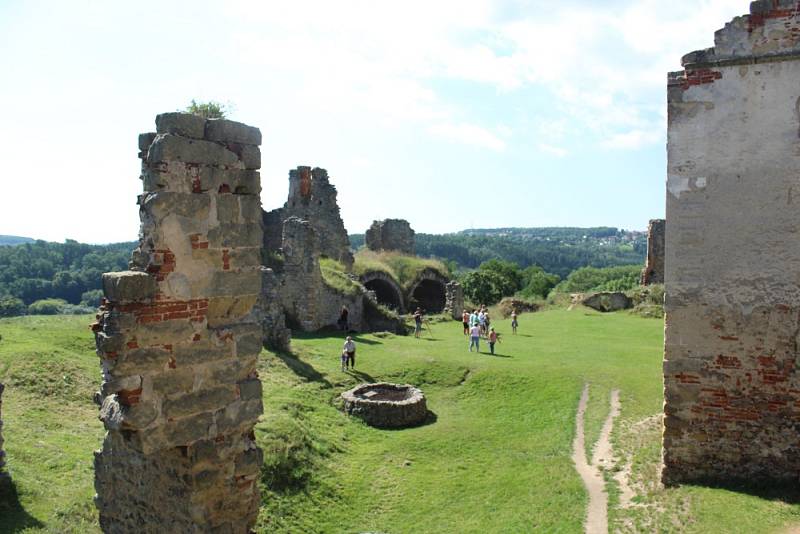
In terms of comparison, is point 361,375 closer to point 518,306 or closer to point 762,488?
point 762,488

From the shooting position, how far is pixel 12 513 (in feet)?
27.3

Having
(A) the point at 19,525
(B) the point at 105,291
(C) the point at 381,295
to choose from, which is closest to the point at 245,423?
(B) the point at 105,291

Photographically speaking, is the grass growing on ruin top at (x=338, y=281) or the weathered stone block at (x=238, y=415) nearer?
the weathered stone block at (x=238, y=415)

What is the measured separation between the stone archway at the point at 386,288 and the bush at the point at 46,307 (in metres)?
17.4

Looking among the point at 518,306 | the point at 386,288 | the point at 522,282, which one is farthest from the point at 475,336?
the point at 522,282

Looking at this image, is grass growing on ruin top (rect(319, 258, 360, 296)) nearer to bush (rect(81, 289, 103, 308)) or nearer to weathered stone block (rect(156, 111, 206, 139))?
bush (rect(81, 289, 103, 308))

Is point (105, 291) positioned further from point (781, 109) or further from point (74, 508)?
point (781, 109)

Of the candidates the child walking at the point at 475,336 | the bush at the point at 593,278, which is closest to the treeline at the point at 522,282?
the bush at the point at 593,278

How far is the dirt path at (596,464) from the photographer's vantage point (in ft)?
32.7

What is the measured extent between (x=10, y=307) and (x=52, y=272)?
1361 centimetres

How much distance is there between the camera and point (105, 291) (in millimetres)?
5457

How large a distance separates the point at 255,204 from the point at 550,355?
16389 mm

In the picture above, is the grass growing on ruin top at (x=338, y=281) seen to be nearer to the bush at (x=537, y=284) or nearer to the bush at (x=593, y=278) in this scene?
the bush at (x=537, y=284)

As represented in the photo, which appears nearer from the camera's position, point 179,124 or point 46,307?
point 179,124
